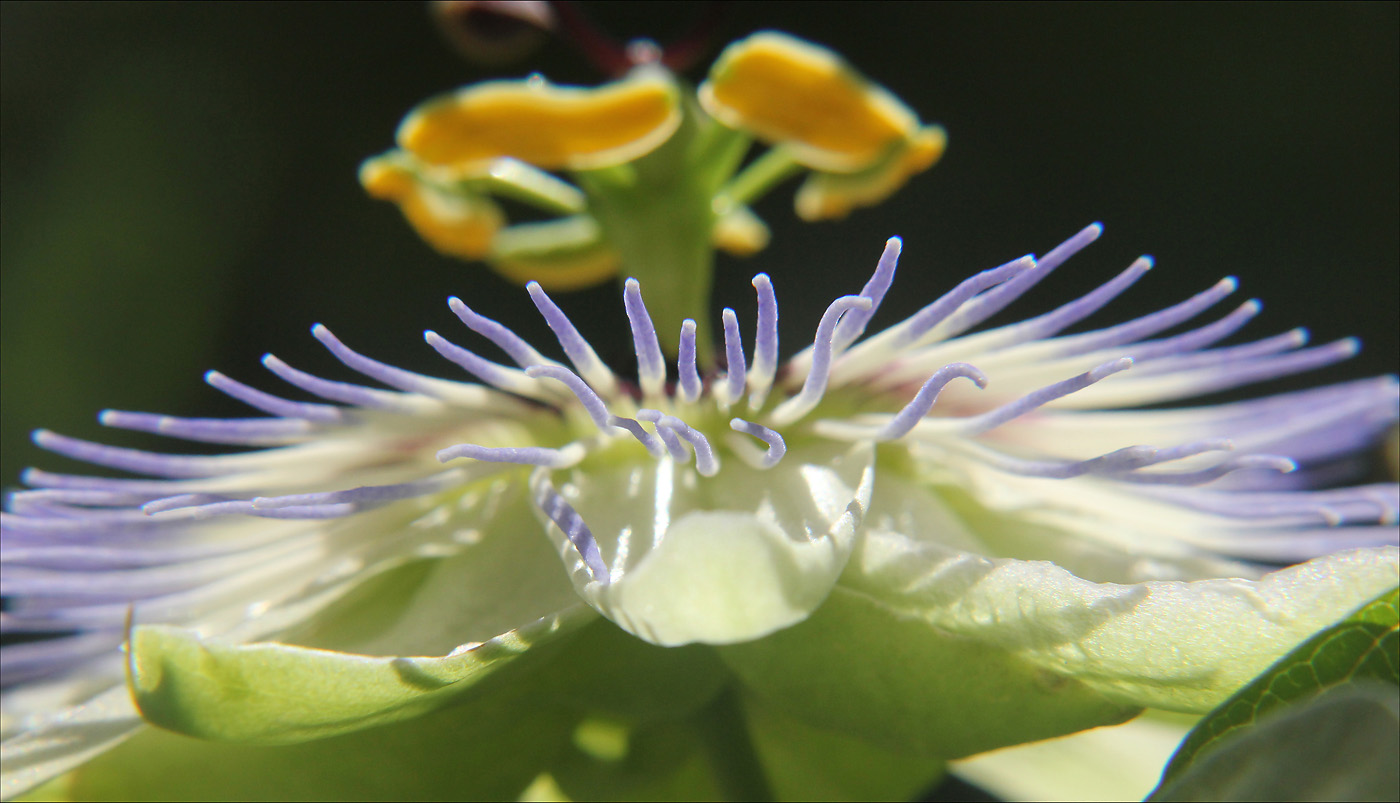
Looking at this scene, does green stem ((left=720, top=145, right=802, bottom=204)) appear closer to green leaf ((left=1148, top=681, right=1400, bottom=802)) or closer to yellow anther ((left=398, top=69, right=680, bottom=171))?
yellow anther ((left=398, top=69, right=680, bottom=171))

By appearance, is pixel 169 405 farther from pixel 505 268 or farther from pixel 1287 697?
pixel 1287 697

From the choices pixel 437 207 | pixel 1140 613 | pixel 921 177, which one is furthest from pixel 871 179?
pixel 921 177

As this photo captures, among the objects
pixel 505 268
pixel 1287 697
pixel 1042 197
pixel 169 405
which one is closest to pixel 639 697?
pixel 1287 697

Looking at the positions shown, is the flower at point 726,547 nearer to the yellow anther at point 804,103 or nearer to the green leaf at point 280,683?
the green leaf at point 280,683

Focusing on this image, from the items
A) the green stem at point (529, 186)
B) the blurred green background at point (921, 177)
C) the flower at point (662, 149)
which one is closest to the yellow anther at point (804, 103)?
the flower at point (662, 149)

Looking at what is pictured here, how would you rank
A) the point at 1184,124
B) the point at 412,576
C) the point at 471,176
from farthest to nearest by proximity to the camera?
the point at 1184,124 → the point at 471,176 → the point at 412,576

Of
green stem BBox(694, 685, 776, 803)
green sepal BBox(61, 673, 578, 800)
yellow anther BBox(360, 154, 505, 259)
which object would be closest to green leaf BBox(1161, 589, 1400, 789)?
green stem BBox(694, 685, 776, 803)
